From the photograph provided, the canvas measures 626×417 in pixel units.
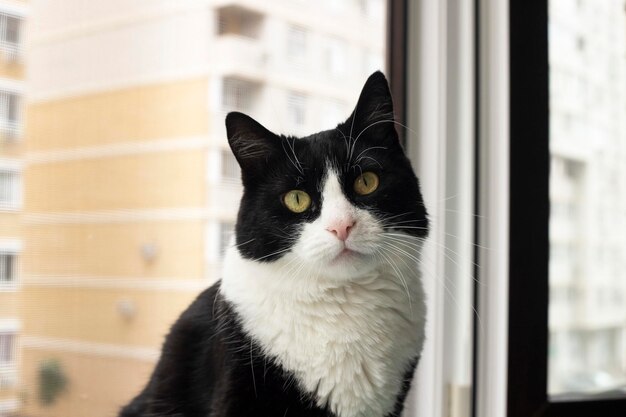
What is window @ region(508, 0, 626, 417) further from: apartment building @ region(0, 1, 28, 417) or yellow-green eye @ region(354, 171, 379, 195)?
apartment building @ region(0, 1, 28, 417)

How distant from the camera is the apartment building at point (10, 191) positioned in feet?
3.26

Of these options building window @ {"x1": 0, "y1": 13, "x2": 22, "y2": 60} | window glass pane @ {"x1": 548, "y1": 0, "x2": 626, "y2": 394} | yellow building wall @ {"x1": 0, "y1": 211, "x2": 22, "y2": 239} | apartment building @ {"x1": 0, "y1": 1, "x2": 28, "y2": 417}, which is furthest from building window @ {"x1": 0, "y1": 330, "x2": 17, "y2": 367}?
window glass pane @ {"x1": 548, "y1": 0, "x2": 626, "y2": 394}

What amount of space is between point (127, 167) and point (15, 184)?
19 centimetres

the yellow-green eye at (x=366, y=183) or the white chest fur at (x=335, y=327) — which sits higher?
the yellow-green eye at (x=366, y=183)

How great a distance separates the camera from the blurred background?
1.02 meters

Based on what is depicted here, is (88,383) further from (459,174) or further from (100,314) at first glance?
(459,174)

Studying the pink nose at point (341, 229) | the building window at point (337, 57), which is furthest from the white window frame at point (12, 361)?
the building window at point (337, 57)

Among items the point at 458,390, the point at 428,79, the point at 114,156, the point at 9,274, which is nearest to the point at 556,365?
the point at 458,390

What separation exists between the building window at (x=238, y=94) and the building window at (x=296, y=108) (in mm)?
84

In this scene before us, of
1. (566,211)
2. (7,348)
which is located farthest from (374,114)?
(566,211)

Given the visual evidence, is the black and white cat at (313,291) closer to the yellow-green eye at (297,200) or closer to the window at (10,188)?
the yellow-green eye at (297,200)

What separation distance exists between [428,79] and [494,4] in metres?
0.24

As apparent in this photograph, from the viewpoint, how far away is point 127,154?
45.1 inches

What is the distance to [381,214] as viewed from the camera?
0.93 meters
